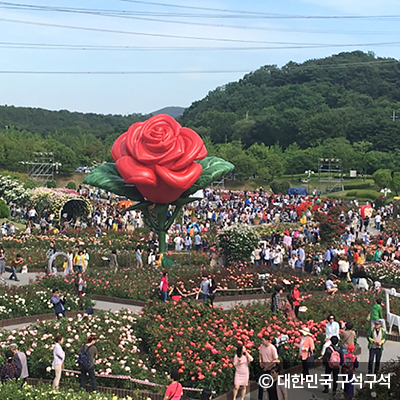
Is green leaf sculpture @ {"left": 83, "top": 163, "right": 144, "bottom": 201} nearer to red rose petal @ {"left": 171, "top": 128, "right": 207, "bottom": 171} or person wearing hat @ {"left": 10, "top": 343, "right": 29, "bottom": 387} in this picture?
red rose petal @ {"left": 171, "top": 128, "right": 207, "bottom": 171}

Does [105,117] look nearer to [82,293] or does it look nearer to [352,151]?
[352,151]

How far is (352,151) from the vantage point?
72625 millimetres

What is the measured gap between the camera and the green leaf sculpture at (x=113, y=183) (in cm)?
2488

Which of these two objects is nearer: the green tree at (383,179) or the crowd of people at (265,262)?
the crowd of people at (265,262)

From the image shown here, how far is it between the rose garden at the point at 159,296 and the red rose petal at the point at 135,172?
1.5 inches

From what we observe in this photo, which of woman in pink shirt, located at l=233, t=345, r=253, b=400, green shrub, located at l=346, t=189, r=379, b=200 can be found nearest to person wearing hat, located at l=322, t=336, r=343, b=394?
woman in pink shirt, located at l=233, t=345, r=253, b=400

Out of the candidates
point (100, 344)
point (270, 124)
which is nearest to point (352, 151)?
point (270, 124)

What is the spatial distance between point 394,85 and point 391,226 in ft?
331

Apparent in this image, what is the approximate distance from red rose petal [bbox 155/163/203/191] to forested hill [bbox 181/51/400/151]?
6369 centimetres

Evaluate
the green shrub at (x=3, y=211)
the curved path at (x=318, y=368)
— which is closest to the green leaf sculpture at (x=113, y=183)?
the curved path at (x=318, y=368)

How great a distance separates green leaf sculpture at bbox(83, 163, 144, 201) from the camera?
81.6 ft

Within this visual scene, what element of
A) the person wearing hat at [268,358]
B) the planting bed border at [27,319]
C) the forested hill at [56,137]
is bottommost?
the planting bed border at [27,319]

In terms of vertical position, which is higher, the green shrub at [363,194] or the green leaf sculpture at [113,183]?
the green leaf sculpture at [113,183]

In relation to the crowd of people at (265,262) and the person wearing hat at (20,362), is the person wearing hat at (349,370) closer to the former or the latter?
the crowd of people at (265,262)
